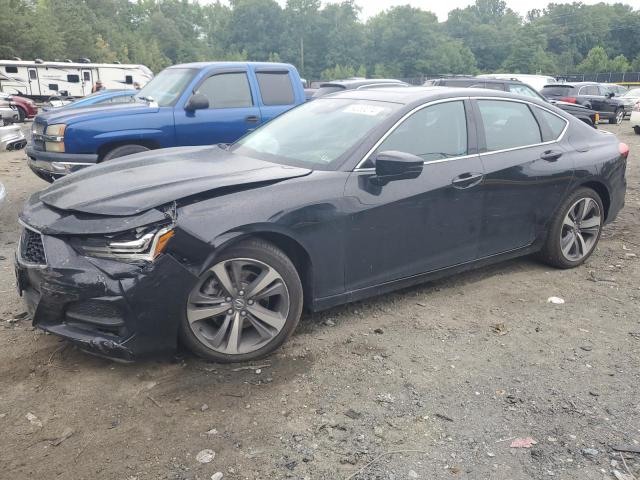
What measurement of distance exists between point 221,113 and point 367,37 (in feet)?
371

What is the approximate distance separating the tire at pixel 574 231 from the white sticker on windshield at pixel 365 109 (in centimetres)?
194

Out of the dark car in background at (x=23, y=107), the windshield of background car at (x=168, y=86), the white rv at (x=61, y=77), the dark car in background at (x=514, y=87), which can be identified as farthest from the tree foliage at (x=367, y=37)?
the windshield of background car at (x=168, y=86)

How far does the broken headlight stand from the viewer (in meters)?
2.97

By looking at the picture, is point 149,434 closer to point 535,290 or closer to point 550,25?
point 535,290

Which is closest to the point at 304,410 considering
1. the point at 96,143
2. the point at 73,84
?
the point at 96,143

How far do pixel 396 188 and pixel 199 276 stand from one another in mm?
1495

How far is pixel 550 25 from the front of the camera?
104m

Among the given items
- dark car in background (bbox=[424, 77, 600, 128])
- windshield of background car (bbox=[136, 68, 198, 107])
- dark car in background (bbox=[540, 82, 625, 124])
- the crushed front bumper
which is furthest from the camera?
dark car in background (bbox=[540, 82, 625, 124])

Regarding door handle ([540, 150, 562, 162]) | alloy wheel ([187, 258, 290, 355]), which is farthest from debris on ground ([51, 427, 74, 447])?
door handle ([540, 150, 562, 162])

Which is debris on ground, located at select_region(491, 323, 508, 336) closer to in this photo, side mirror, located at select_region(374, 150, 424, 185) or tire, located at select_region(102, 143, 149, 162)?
side mirror, located at select_region(374, 150, 424, 185)

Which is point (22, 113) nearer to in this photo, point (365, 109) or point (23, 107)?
point (23, 107)

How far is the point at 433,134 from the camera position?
4.18m

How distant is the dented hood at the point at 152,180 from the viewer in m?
3.15

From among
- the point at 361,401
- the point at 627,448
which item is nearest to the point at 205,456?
the point at 361,401
